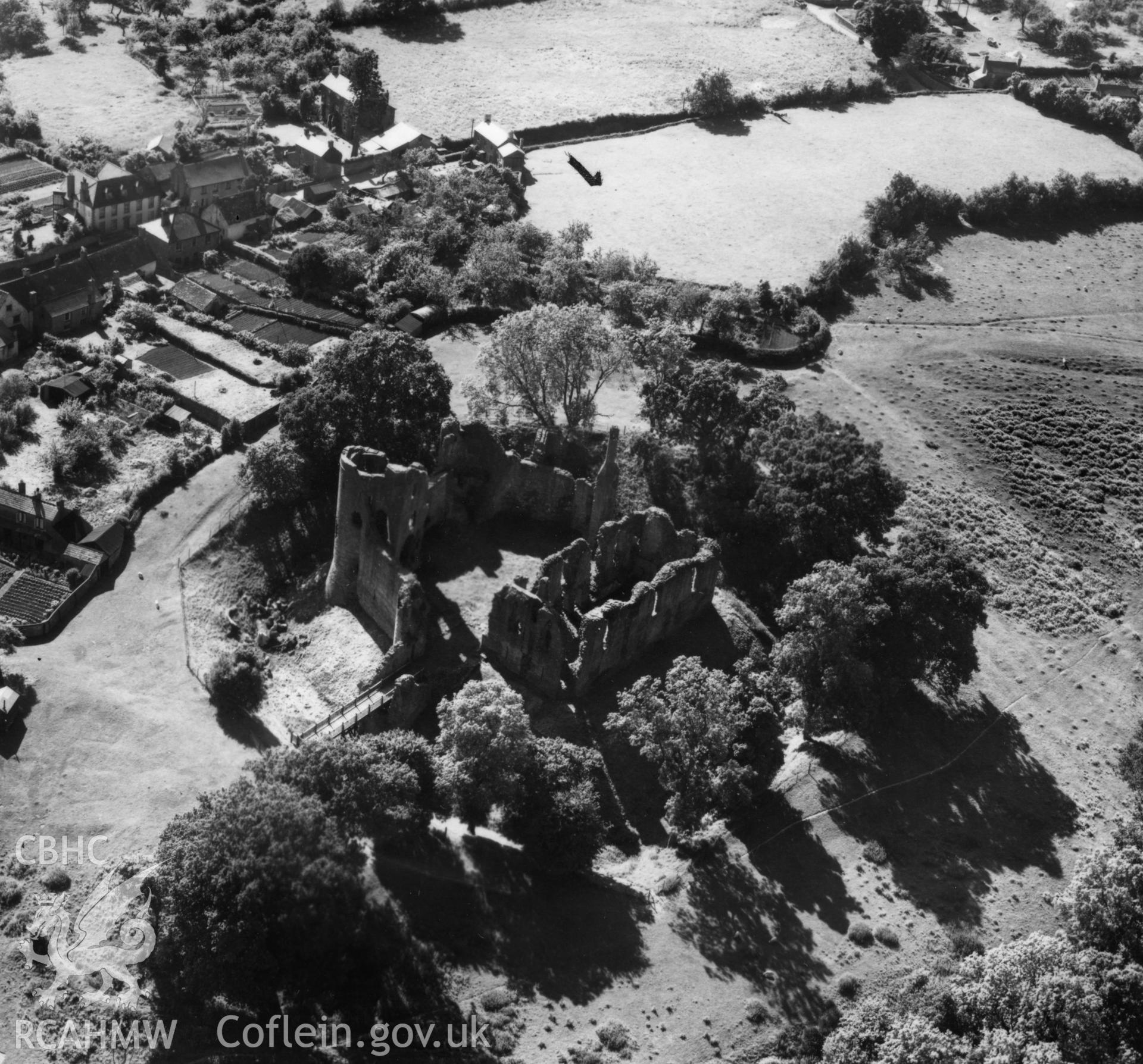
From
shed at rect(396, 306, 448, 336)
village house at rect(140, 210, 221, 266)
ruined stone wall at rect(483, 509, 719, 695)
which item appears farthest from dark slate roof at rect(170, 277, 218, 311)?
ruined stone wall at rect(483, 509, 719, 695)

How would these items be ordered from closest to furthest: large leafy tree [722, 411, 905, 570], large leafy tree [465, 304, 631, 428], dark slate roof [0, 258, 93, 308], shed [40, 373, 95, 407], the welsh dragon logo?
the welsh dragon logo < large leafy tree [722, 411, 905, 570] < large leafy tree [465, 304, 631, 428] < shed [40, 373, 95, 407] < dark slate roof [0, 258, 93, 308]

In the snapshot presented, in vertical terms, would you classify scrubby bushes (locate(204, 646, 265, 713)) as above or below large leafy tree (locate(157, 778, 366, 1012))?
below

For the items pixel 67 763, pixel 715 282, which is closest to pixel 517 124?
pixel 715 282

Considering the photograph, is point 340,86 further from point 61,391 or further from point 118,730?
point 118,730

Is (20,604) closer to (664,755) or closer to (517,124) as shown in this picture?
(664,755)

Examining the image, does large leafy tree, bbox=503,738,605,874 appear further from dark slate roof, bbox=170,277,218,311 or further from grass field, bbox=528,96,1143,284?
grass field, bbox=528,96,1143,284

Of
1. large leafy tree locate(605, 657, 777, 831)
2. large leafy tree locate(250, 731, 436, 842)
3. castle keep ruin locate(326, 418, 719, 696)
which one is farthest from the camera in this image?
castle keep ruin locate(326, 418, 719, 696)

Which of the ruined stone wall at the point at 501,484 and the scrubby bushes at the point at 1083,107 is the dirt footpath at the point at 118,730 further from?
the scrubby bushes at the point at 1083,107
